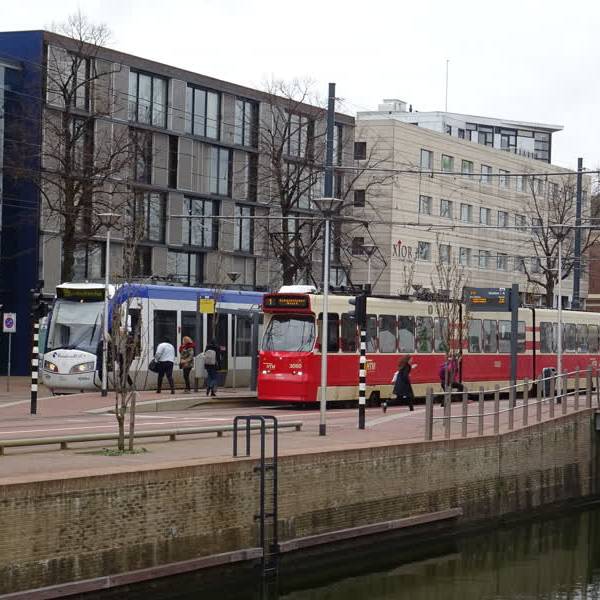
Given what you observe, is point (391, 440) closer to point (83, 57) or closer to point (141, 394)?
point (141, 394)

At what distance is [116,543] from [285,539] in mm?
3789

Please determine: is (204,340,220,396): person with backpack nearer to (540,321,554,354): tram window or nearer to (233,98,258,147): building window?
(540,321,554,354): tram window

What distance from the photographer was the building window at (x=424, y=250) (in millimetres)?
83875

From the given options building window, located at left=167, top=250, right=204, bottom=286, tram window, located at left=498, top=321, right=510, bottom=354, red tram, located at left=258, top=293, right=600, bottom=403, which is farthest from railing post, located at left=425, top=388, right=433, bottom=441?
building window, located at left=167, top=250, right=204, bottom=286

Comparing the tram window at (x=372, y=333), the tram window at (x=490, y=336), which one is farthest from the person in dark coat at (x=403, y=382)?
the tram window at (x=490, y=336)

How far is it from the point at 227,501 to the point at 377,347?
2011 centimetres

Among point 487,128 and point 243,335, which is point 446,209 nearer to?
point 487,128

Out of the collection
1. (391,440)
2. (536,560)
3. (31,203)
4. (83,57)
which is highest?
(83,57)

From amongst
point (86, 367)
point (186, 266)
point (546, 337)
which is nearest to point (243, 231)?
point (186, 266)

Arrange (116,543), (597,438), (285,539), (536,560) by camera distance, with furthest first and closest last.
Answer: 1. (597,438)
2. (536,560)
3. (285,539)
4. (116,543)

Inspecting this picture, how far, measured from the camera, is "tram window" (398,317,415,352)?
40406mm

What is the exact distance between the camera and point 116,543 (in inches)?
679

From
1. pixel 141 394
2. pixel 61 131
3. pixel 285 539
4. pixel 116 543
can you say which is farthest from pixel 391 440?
pixel 61 131

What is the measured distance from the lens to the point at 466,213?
8875 centimetres
